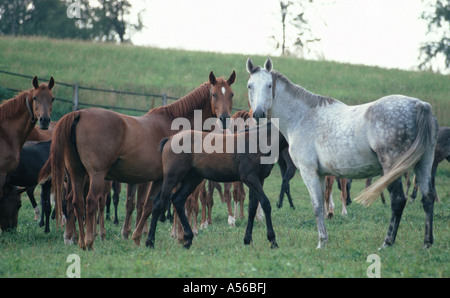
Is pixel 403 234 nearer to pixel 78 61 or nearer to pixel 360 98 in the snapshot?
pixel 360 98

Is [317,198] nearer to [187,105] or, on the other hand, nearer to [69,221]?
[187,105]

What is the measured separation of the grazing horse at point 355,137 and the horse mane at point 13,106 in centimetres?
386

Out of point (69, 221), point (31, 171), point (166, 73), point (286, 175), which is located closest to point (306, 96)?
point (69, 221)

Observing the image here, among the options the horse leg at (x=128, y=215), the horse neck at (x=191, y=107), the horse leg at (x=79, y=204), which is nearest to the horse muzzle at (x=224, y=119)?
the horse neck at (x=191, y=107)

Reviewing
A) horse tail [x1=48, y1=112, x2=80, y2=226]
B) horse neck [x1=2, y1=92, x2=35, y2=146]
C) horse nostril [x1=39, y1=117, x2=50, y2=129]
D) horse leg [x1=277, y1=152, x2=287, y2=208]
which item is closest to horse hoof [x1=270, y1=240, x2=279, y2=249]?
horse tail [x1=48, y1=112, x2=80, y2=226]

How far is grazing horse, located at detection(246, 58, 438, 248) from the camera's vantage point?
6.47 m

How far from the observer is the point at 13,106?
855 centimetres

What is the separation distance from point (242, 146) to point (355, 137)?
1.64m

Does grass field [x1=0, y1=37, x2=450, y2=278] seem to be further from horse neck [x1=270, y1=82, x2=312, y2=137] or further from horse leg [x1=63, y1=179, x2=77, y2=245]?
horse neck [x1=270, y1=82, x2=312, y2=137]

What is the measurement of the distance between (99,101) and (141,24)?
94.7ft

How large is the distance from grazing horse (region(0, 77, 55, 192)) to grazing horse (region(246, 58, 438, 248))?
357cm

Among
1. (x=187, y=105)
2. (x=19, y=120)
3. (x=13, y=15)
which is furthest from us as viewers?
(x=13, y=15)
